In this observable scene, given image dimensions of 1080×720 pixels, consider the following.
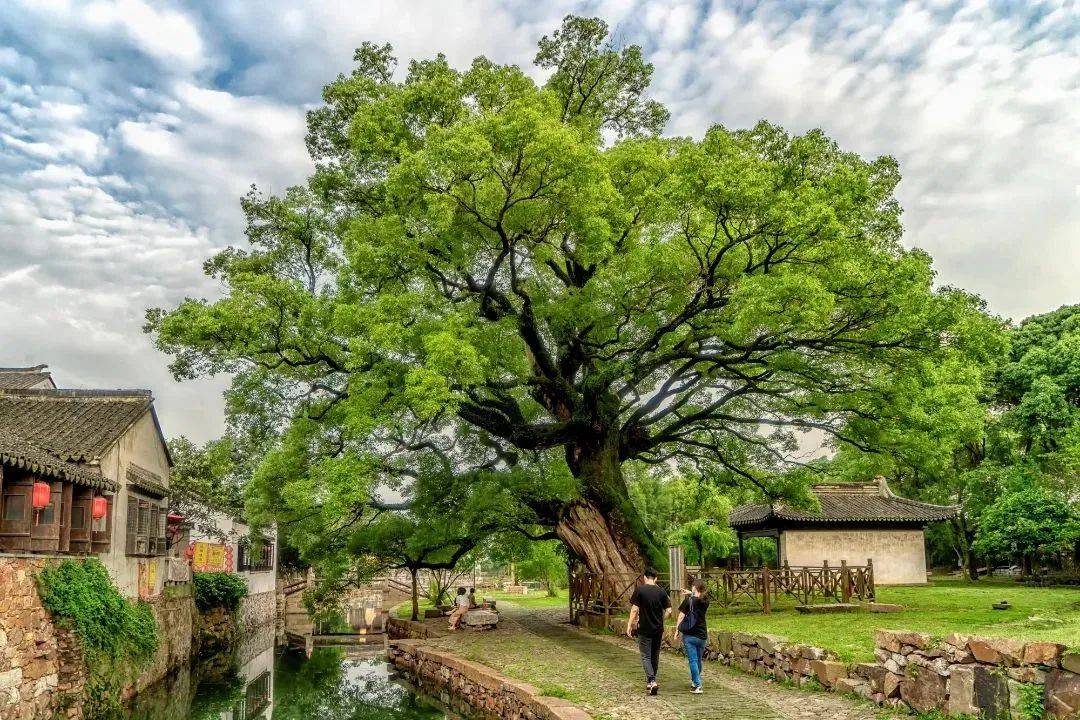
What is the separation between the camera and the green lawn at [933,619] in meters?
8.92

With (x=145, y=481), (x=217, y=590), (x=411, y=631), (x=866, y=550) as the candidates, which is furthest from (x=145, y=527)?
(x=866, y=550)

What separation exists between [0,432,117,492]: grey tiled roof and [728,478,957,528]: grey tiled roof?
19.5m

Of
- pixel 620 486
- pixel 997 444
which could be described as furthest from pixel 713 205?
pixel 997 444

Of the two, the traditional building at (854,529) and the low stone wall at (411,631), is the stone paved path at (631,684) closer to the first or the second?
the low stone wall at (411,631)

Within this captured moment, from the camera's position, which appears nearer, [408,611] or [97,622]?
[97,622]

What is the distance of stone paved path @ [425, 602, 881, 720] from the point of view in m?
8.98

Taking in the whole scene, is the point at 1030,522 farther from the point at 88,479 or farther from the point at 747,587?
the point at 88,479

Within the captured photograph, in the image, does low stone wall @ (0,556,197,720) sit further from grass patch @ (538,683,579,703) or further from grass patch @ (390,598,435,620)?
grass patch @ (390,598,435,620)

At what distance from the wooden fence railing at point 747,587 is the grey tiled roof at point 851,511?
6.44 m

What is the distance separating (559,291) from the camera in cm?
1783

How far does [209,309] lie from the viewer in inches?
587

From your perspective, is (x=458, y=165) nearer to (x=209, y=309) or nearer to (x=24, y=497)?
(x=209, y=309)

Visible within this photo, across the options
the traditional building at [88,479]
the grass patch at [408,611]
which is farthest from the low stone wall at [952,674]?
the grass patch at [408,611]

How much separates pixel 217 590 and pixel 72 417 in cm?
1049
